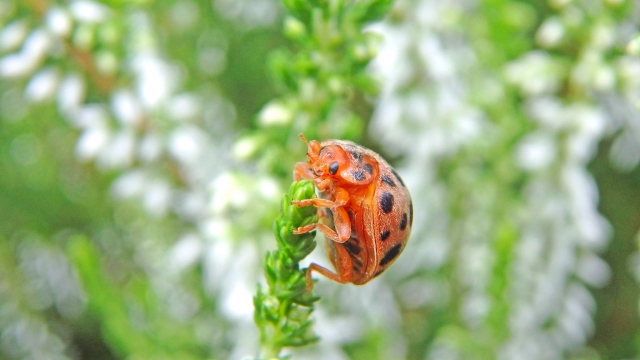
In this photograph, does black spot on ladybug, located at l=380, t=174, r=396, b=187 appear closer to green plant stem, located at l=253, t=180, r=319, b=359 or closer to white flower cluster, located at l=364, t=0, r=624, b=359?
green plant stem, located at l=253, t=180, r=319, b=359

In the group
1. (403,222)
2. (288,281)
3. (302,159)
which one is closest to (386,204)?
(403,222)

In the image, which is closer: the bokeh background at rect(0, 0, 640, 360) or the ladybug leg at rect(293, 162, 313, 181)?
the ladybug leg at rect(293, 162, 313, 181)

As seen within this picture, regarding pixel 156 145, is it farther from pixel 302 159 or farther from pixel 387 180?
pixel 387 180

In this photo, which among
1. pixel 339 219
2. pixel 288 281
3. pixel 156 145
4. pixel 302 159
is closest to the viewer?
pixel 288 281

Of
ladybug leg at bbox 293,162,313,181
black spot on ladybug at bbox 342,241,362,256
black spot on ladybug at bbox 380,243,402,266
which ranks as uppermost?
ladybug leg at bbox 293,162,313,181

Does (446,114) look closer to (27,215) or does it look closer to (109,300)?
(109,300)

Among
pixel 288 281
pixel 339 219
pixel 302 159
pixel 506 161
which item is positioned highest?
pixel 506 161

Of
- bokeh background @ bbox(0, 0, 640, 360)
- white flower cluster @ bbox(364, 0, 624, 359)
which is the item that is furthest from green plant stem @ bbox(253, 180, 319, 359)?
white flower cluster @ bbox(364, 0, 624, 359)
